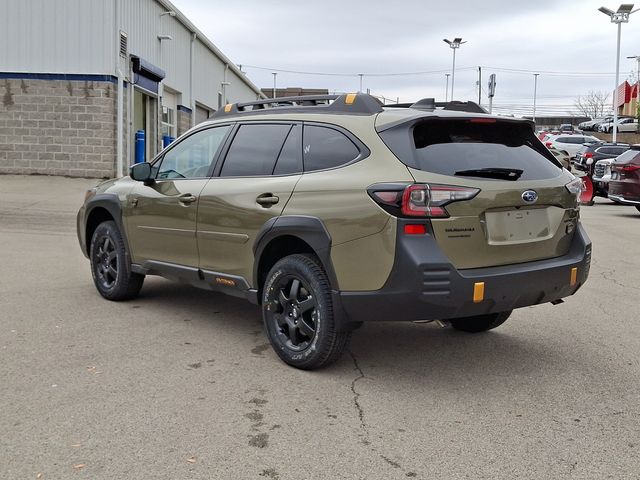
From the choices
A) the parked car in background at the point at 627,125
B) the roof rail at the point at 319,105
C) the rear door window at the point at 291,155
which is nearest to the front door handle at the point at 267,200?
the rear door window at the point at 291,155

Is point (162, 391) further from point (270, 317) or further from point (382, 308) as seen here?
point (382, 308)

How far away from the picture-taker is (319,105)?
496 cm

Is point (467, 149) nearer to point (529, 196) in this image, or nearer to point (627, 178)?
point (529, 196)

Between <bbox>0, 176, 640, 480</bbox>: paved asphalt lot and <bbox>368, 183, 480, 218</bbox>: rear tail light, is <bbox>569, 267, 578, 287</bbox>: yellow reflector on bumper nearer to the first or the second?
<bbox>0, 176, 640, 480</bbox>: paved asphalt lot

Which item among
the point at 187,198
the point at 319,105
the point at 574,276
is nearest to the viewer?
the point at 574,276

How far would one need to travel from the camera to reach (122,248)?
6293 mm

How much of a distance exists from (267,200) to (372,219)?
1004 millimetres

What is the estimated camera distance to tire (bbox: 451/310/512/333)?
17.7 ft

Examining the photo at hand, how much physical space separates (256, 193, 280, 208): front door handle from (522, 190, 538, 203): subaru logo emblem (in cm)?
163

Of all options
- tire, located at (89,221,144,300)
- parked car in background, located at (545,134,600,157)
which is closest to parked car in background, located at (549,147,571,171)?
tire, located at (89,221,144,300)

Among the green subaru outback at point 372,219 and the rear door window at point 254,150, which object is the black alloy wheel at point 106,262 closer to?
the green subaru outback at point 372,219

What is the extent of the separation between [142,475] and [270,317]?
6.00ft

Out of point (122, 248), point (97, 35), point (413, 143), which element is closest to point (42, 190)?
point (97, 35)

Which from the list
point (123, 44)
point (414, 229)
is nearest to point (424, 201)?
point (414, 229)
